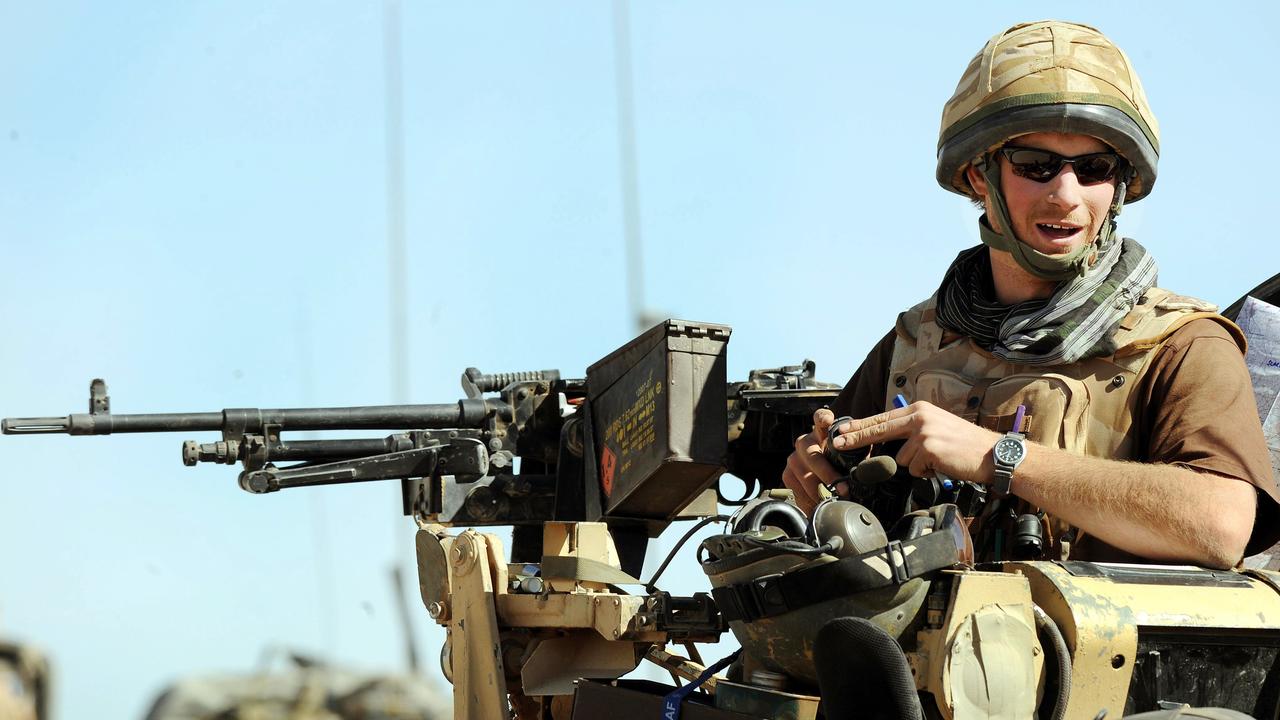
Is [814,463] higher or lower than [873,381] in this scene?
lower

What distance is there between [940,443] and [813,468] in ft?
1.89

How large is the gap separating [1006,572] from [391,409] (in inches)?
234

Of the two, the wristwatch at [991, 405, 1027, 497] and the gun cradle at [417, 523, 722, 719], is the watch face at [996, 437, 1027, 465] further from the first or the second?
the gun cradle at [417, 523, 722, 719]

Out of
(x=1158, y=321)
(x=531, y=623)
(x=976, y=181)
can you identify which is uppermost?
(x=976, y=181)

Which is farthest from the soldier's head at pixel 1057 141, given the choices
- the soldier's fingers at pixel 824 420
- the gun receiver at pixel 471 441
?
the gun receiver at pixel 471 441

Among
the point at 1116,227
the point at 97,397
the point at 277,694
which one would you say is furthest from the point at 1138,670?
the point at 97,397

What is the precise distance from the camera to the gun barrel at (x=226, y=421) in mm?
8914

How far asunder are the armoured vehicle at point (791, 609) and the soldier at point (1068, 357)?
0.52ft

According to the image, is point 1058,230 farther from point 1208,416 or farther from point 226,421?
point 226,421

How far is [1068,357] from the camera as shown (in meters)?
4.44

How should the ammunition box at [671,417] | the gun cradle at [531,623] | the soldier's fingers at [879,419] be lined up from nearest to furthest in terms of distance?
1. the soldier's fingers at [879,419]
2. the gun cradle at [531,623]
3. the ammunition box at [671,417]

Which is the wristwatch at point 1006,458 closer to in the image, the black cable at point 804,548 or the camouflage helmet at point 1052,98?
the black cable at point 804,548

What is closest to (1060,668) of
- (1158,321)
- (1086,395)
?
(1086,395)

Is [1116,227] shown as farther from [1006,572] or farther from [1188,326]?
[1006,572]
